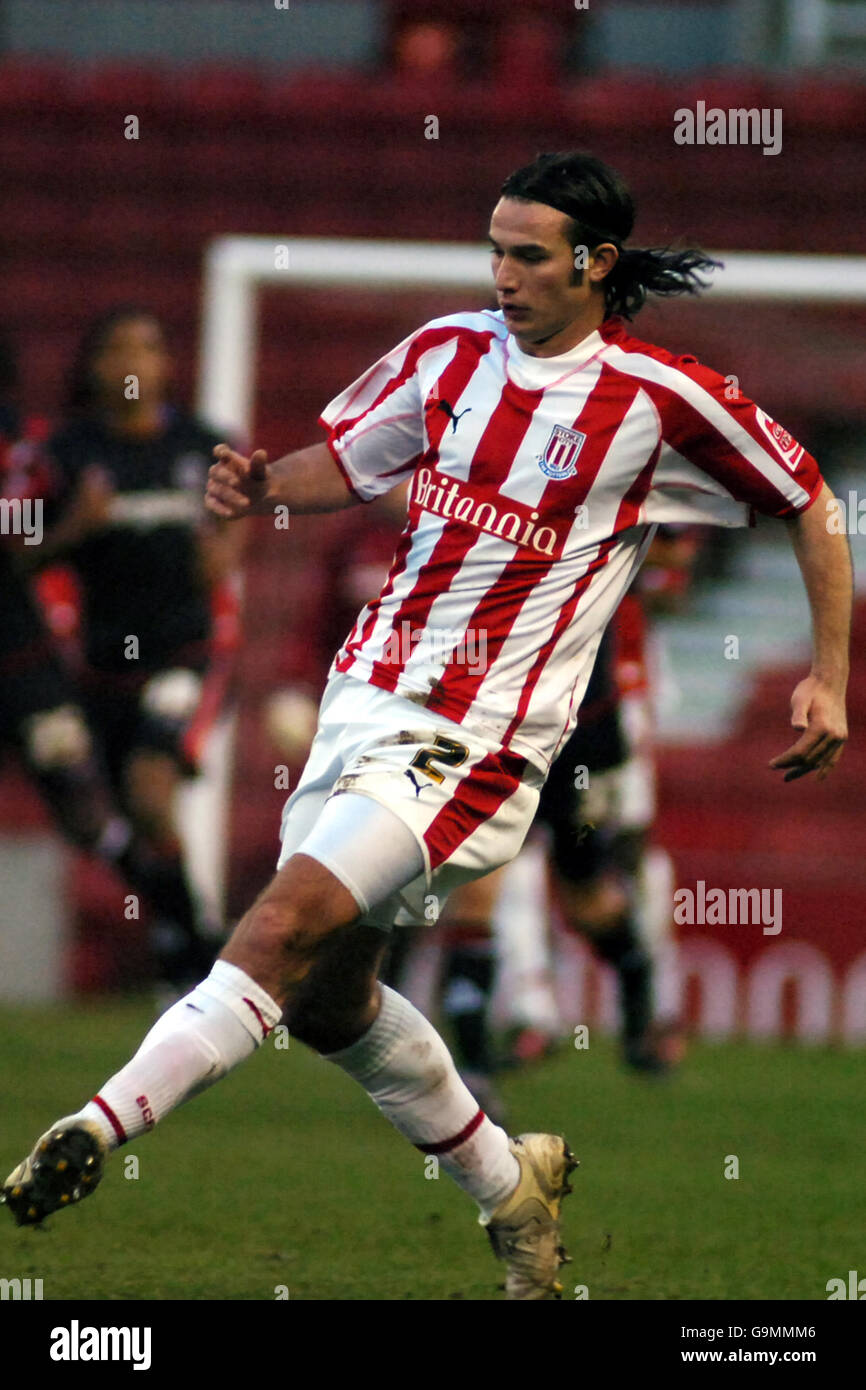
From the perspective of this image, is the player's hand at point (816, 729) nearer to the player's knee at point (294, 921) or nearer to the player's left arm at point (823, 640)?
the player's left arm at point (823, 640)

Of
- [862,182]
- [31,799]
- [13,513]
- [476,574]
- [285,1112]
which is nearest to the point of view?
[476,574]

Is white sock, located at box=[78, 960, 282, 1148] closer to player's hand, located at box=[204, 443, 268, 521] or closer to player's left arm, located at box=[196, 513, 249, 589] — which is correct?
player's hand, located at box=[204, 443, 268, 521]

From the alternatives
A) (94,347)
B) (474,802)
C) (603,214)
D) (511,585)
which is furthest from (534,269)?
(94,347)

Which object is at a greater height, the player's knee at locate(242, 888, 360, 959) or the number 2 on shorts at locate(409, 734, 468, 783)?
the number 2 on shorts at locate(409, 734, 468, 783)

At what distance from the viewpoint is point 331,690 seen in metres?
4.42

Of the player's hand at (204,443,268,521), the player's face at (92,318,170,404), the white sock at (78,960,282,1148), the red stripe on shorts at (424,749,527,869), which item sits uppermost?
the player's face at (92,318,170,404)

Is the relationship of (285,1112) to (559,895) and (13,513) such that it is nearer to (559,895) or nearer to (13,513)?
(559,895)

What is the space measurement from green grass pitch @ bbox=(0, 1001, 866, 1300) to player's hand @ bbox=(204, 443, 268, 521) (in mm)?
1381

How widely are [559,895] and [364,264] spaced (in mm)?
4002

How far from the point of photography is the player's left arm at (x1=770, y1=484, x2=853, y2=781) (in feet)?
13.8

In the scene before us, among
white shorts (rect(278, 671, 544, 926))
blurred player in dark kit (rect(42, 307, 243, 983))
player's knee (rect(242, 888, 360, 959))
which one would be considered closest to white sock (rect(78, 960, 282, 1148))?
player's knee (rect(242, 888, 360, 959))

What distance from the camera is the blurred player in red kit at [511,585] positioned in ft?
13.9

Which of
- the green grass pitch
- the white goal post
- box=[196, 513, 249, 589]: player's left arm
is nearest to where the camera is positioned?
the green grass pitch
